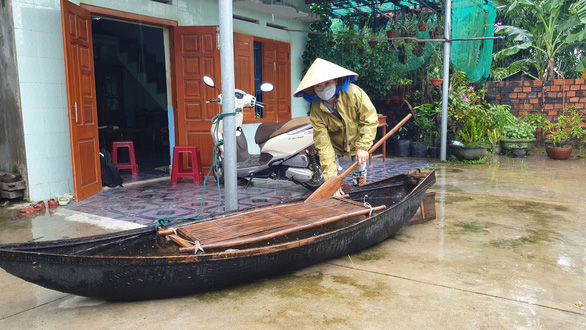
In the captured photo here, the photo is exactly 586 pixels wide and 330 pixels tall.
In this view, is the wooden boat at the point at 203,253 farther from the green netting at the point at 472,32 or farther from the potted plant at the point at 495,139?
the potted plant at the point at 495,139

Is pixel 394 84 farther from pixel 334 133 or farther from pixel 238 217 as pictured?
pixel 238 217

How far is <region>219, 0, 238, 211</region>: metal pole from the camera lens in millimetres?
3564

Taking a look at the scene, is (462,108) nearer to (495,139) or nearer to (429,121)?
(429,121)

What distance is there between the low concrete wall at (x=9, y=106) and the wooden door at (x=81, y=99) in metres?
0.55

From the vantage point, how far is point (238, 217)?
307cm

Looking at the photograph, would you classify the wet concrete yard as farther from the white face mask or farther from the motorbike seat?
the motorbike seat

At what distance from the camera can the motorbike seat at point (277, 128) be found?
17.3 ft

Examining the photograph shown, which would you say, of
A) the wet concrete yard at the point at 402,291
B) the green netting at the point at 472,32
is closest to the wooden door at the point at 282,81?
the green netting at the point at 472,32

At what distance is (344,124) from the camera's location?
4.18 m

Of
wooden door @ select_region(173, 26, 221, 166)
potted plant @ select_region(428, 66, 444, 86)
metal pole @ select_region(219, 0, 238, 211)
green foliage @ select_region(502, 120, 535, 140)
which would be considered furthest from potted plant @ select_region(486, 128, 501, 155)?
metal pole @ select_region(219, 0, 238, 211)

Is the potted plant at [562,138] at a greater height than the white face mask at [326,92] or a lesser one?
lesser

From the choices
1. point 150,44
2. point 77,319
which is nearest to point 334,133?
point 77,319

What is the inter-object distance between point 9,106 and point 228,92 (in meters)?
3.08

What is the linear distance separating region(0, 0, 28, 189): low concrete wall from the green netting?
6831mm
